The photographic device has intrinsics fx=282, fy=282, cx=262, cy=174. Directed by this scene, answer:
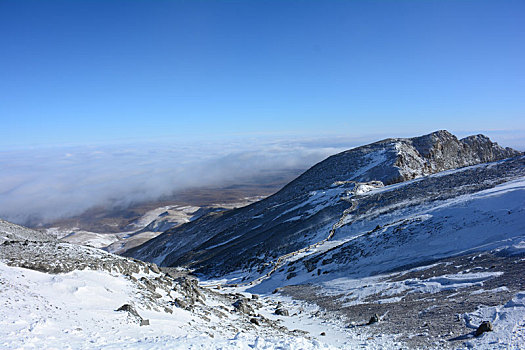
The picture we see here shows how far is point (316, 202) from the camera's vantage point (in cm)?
4019

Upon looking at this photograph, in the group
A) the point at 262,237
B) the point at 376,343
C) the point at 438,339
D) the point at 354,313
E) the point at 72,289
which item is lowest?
the point at 262,237

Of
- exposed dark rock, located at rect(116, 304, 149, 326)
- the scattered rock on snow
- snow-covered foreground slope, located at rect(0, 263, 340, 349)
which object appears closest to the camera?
snow-covered foreground slope, located at rect(0, 263, 340, 349)

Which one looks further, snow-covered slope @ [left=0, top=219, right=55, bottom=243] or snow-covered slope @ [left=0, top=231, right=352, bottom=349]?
snow-covered slope @ [left=0, top=219, right=55, bottom=243]

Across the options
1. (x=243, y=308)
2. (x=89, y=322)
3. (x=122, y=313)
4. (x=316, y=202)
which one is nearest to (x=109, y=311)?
(x=122, y=313)

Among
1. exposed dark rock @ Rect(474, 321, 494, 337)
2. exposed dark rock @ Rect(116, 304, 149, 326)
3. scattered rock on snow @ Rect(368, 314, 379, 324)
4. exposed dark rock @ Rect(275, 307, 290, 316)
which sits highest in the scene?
exposed dark rock @ Rect(474, 321, 494, 337)

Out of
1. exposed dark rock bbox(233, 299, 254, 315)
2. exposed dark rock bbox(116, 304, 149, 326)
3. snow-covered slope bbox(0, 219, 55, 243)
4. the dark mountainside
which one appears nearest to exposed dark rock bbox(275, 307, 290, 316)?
exposed dark rock bbox(233, 299, 254, 315)

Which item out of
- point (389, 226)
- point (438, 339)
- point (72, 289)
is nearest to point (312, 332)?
point (438, 339)

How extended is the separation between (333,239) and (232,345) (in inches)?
820

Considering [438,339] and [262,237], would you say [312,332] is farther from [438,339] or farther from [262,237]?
[262,237]

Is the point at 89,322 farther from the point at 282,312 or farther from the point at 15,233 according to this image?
the point at 15,233

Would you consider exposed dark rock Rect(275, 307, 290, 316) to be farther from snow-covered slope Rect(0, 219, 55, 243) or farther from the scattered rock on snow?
snow-covered slope Rect(0, 219, 55, 243)

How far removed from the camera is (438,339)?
1023 cm

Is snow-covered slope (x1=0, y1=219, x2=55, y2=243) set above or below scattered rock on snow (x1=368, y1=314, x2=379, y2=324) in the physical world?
above

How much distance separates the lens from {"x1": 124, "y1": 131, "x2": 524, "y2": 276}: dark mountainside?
103 feet
